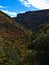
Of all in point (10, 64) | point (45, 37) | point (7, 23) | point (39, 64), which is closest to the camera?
point (39, 64)

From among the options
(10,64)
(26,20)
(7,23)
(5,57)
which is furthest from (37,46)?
(26,20)

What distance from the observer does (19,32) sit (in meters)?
116

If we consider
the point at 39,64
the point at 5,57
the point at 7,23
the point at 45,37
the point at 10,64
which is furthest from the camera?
the point at 7,23

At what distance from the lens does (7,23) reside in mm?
112750

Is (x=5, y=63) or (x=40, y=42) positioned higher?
(x=40, y=42)

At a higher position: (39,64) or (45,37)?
(45,37)

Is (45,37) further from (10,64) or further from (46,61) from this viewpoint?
(10,64)

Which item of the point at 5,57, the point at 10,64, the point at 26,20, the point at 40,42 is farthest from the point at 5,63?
the point at 26,20

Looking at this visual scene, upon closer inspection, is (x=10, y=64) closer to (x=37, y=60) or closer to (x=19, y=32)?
(x=37, y=60)

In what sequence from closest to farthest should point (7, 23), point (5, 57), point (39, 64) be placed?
1. point (39, 64)
2. point (5, 57)
3. point (7, 23)

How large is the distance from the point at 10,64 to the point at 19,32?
247 feet

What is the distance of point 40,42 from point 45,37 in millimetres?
1121

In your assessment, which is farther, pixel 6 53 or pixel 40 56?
pixel 6 53

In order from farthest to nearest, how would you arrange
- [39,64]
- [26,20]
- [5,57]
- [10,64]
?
[26,20] < [5,57] < [10,64] < [39,64]
